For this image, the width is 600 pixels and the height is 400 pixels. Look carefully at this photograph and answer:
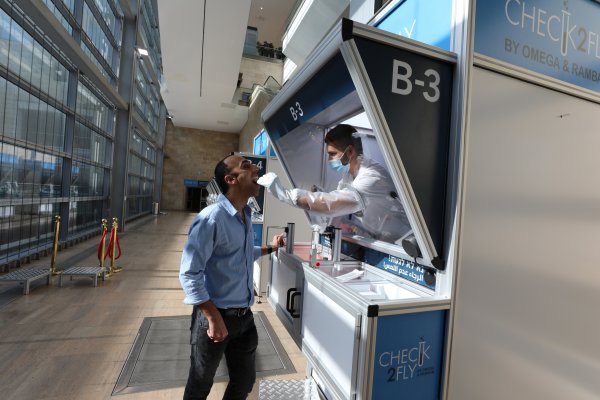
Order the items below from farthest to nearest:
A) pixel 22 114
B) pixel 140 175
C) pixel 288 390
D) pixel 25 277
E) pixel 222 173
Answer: pixel 140 175, pixel 22 114, pixel 25 277, pixel 288 390, pixel 222 173

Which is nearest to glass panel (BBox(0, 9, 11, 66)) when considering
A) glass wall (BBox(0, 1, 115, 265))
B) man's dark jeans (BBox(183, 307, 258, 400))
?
glass wall (BBox(0, 1, 115, 265))

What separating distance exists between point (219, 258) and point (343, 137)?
3.77ft

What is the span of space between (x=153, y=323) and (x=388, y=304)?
358 cm

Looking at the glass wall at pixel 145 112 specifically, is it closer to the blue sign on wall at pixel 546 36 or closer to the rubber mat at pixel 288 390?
the rubber mat at pixel 288 390

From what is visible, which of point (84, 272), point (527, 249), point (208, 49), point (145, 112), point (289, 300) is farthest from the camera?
point (145, 112)

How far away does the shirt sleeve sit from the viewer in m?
1.55

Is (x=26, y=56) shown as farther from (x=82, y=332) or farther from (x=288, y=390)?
(x=288, y=390)

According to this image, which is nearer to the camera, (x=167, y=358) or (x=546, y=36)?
(x=546, y=36)

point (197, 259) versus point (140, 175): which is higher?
point (140, 175)

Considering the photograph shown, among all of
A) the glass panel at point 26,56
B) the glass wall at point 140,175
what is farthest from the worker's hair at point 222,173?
the glass wall at point 140,175

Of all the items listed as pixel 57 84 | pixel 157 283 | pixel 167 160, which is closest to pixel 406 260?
pixel 157 283

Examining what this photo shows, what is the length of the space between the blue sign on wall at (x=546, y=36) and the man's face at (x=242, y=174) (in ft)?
4.06

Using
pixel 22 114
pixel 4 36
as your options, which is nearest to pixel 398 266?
pixel 4 36

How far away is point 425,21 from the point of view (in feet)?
5.37
